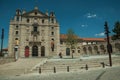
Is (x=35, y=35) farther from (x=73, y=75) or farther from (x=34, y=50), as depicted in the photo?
(x=73, y=75)

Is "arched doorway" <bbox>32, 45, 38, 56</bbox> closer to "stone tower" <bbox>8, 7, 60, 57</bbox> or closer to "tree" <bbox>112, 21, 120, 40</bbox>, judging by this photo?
"stone tower" <bbox>8, 7, 60, 57</bbox>

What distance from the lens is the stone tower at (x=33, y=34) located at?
43403mm

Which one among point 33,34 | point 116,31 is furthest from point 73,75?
point 33,34

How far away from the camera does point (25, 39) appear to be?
44.2 metres

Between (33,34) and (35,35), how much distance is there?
2.40 feet

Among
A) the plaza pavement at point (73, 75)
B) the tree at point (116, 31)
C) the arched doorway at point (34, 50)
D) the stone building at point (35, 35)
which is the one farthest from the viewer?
the arched doorway at point (34, 50)

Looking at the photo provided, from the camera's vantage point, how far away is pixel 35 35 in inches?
1783

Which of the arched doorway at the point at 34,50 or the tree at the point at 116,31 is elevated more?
the tree at the point at 116,31

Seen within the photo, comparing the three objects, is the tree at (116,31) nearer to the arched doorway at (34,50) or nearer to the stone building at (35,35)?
the stone building at (35,35)

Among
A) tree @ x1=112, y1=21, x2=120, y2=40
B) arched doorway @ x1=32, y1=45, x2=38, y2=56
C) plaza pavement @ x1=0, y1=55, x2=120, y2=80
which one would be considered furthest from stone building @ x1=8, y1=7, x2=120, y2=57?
plaza pavement @ x1=0, y1=55, x2=120, y2=80

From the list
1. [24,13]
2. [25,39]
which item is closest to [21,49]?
[25,39]

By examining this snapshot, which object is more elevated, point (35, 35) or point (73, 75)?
point (35, 35)

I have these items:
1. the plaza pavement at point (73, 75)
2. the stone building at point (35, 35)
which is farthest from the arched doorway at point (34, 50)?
the plaza pavement at point (73, 75)

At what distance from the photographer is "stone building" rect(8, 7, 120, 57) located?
43375 millimetres
